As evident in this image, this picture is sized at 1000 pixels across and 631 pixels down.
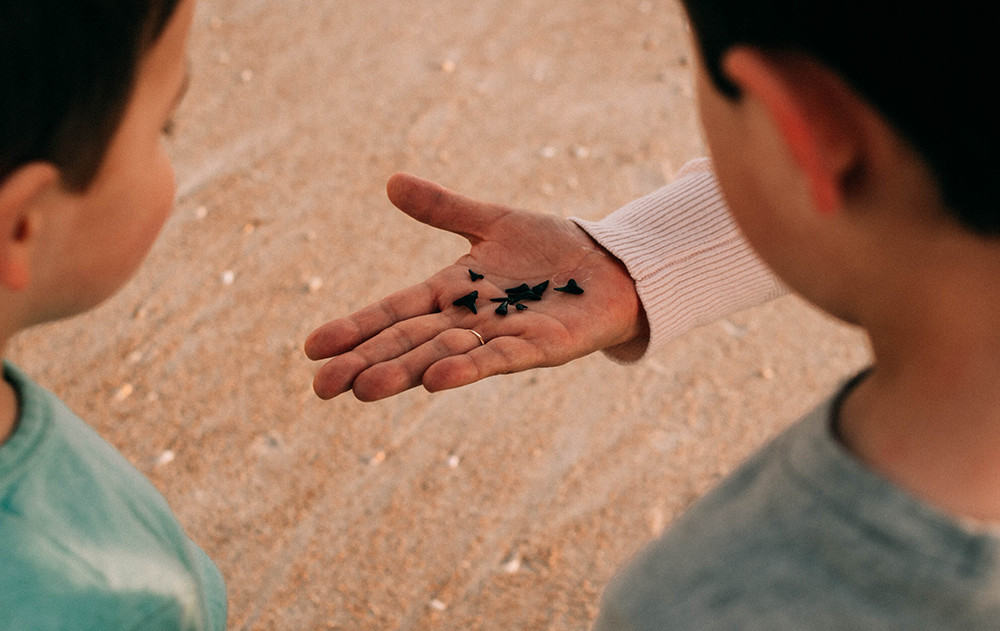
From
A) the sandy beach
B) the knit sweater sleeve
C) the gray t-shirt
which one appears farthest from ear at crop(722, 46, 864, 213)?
the sandy beach

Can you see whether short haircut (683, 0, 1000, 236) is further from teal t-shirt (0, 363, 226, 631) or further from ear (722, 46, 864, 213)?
teal t-shirt (0, 363, 226, 631)

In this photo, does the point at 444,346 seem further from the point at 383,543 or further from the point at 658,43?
the point at 658,43

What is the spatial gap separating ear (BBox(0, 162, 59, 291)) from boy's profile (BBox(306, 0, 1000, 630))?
0.75 m

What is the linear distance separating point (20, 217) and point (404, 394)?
1885mm

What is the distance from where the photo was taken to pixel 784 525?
1.16 m

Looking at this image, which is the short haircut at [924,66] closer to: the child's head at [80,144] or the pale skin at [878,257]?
the pale skin at [878,257]

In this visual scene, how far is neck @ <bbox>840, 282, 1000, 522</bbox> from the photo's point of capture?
105 centimetres

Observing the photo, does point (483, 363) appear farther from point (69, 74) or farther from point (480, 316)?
point (69, 74)

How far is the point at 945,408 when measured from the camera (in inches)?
42.4

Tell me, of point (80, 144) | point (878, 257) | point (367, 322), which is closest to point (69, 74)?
point (80, 144)

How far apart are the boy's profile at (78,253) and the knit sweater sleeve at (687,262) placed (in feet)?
3.57

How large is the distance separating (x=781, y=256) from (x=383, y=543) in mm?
1690

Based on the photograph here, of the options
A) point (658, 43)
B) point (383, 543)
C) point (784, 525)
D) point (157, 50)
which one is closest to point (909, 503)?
point (784, 525)

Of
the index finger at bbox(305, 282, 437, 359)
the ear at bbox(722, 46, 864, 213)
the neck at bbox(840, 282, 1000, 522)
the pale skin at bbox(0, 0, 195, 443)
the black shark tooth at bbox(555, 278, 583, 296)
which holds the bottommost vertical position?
the black shark tooth at bbox(555, 278, 583, 296)
